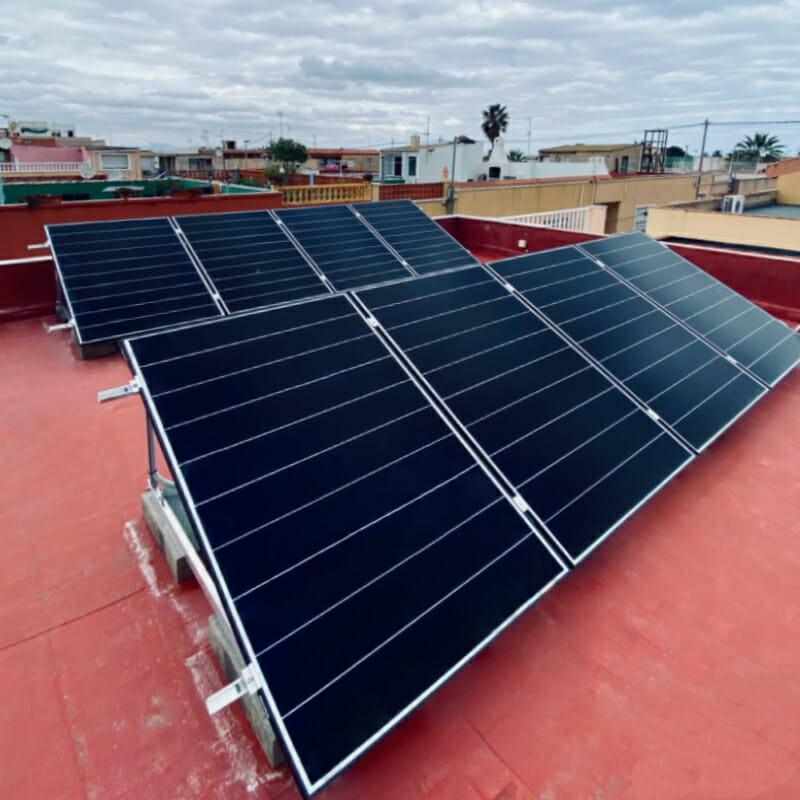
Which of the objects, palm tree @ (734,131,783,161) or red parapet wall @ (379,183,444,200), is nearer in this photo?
red parapet wall @ (379,183,444,200)

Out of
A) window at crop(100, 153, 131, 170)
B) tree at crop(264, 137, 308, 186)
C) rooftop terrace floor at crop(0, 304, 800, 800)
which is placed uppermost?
tree at crop(264, 137, 308, 186)

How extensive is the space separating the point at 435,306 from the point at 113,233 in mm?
6635

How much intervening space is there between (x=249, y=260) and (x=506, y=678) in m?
7.45

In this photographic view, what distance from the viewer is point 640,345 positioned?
493 centimetres

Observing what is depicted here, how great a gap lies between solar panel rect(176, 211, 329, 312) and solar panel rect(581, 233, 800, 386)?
4.33 metres

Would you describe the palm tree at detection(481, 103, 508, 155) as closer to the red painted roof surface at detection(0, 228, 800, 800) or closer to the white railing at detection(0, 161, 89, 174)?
the white railing at detection(0, 161, 89, 174)

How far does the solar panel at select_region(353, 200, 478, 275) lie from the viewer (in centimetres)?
1033

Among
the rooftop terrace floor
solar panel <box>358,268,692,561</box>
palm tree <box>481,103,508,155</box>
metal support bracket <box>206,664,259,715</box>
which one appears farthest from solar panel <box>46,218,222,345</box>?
palm tree <box>481,103,508,155</box>

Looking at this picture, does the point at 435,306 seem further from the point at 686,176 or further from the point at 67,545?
the point at 686,176

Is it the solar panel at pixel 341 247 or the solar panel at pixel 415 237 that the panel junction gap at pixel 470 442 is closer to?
the solar panel at pixel 341 247

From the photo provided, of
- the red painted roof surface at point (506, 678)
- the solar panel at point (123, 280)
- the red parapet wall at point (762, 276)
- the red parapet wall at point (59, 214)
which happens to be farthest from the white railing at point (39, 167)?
the red painted roof surface at point (506, 678)

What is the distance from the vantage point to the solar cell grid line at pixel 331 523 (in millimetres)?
2189

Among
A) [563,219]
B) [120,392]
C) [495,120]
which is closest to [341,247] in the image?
[120,392]

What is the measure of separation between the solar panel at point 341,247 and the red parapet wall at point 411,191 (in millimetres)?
10244
